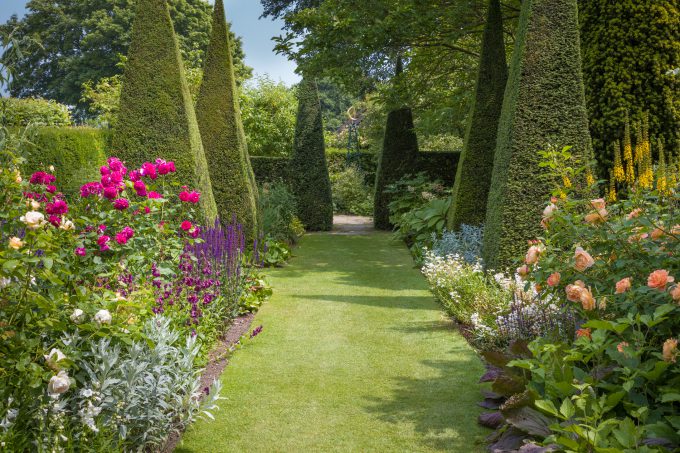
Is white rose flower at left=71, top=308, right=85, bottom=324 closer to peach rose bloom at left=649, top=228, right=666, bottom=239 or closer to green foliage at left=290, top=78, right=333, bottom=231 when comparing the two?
peach rose bloom at left=649, top=228, right=666, bottom=239

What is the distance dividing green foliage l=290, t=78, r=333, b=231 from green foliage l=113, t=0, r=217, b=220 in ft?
26.0

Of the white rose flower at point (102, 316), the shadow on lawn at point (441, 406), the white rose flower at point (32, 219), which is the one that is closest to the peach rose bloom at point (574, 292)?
the shadow on lawn at point (441, 406)

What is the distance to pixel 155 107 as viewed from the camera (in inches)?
299

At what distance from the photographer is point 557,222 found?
3.91m

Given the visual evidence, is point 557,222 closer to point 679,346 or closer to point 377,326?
point 679,346

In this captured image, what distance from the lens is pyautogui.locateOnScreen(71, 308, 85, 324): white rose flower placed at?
294 centimetres

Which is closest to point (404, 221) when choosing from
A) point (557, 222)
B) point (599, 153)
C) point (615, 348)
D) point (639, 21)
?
point (599, 153)

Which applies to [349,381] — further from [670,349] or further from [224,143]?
[224,143]

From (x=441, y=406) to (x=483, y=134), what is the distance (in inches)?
250

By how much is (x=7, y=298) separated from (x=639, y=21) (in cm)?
838

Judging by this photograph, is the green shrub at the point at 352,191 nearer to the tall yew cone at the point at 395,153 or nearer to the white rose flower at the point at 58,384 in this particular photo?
the tall yew cone at the point at 395,153

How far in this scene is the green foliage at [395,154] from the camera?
15.4 metres

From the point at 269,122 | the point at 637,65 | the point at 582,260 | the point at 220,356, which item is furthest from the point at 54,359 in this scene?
the point at 269,122

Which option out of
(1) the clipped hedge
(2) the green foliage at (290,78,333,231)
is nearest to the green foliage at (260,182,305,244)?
(2) the green foliage at (290,78,333,231)
